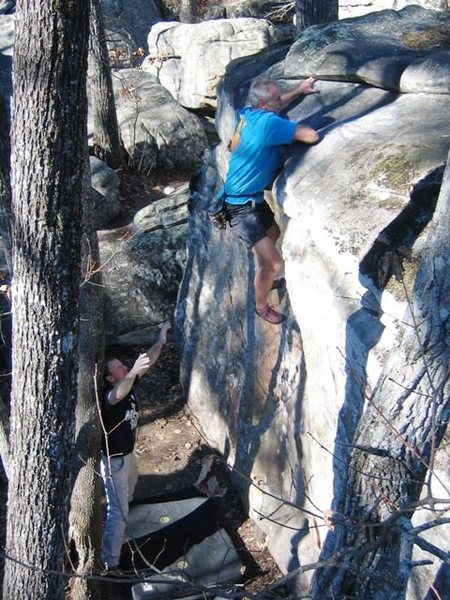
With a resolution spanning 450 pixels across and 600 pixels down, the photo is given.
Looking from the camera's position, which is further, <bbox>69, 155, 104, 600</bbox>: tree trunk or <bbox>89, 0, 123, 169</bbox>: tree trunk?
<bbox>89, 0, 123, 169</bbox>: tree trunk

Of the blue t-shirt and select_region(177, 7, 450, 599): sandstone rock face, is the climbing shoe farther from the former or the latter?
the blue t-shirt

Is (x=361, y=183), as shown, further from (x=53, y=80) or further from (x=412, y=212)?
(x=53, y=80)

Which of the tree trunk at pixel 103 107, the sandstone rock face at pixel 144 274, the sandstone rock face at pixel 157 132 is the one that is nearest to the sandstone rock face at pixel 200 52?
the sandstone rock face at pixel 157 132

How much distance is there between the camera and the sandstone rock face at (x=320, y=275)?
5160 mm

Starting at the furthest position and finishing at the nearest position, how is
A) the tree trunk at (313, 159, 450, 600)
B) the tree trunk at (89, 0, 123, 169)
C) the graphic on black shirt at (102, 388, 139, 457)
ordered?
the tree trunk at (89, 0, 123, 169) → the graphic on black shirt at (102, 388, 139, 457) → the tree trunk at (313, 159, 450, 600)

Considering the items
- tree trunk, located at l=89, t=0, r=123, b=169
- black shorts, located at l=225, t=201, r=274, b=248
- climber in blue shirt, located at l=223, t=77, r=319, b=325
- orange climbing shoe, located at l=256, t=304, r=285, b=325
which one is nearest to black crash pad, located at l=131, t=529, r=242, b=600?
orange climbing shoe, located at l=256, t=304, r=285, b=325

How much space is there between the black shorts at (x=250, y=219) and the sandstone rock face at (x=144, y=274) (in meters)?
3.40

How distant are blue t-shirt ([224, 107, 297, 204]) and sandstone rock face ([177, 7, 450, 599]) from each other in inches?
5.6

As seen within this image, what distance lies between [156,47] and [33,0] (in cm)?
1313

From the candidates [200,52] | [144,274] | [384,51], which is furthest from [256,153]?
[200,52]

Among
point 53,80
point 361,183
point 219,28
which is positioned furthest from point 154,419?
point 219,28

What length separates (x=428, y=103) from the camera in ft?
20.4

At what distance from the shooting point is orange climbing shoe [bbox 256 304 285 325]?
6.91 meters

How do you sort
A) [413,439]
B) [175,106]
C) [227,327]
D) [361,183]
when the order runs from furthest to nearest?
1. [175,106]
2. [227,327]
3. [361,183]
4. [413,439]
